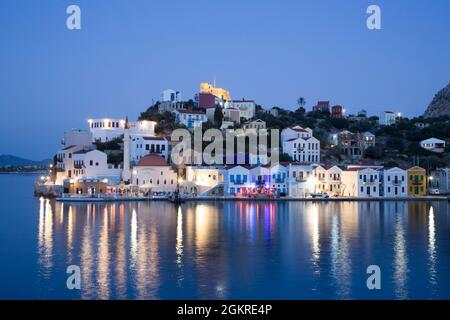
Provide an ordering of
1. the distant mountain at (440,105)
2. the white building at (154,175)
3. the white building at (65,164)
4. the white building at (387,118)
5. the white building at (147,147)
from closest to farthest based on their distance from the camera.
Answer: the white building at (154,175) < the white building at (65,164) < the white building at (147,147) < the white building at (387,118) < the distant mountain at (440,105)

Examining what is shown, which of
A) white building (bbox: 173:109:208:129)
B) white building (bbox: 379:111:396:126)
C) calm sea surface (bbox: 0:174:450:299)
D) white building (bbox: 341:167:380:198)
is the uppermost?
white building (bbox: 379:111:396:126)

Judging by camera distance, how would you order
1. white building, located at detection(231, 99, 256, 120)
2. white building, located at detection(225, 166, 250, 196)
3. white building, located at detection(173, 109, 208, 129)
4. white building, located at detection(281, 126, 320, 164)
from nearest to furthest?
white building, located at detection(225, 166, 250, 196)
white building, located at detection(281, 126, 320, 164)
white building, located at detection(173, 109, 208, 129)
white building, located at detection(231, 99, 256, 120)

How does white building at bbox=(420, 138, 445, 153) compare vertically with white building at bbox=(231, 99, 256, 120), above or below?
below

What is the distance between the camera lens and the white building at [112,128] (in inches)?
1740

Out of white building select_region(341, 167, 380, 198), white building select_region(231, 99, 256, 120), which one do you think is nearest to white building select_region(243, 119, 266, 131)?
white building select_region(231, 99, 256, 120)

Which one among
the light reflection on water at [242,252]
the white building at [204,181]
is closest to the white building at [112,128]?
the white building at [204,181]

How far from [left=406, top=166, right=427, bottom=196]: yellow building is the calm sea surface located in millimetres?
8708

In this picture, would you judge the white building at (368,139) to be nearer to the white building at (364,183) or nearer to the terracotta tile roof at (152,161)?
the white building at (364,183)

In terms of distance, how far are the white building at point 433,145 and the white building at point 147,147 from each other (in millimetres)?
21474

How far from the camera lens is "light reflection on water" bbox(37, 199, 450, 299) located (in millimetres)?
13704

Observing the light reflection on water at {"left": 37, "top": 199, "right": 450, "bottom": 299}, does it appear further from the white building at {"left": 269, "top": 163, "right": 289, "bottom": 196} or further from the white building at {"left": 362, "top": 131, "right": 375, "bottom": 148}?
the white building at {"left": 362, "top": 131, "right": 375, "bottom": 148}

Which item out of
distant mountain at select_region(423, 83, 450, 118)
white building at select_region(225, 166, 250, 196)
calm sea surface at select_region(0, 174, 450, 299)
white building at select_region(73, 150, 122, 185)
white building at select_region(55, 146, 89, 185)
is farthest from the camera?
distant mountain at select_region(423, 83, 450, 118)

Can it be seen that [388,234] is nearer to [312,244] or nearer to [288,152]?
[312,244]

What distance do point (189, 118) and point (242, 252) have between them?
1240 inches
